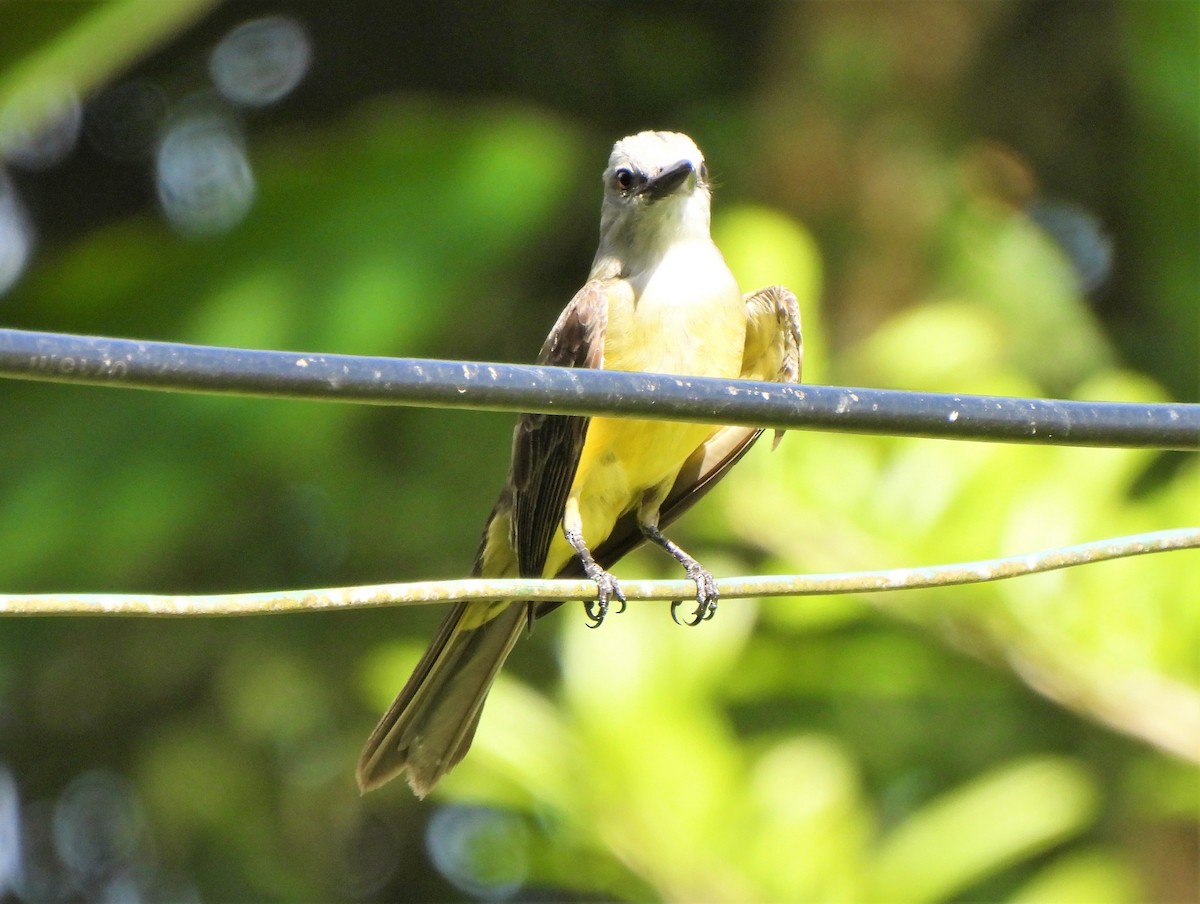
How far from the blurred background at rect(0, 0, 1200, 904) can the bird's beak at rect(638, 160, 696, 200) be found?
1268mm

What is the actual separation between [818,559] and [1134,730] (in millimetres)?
1152

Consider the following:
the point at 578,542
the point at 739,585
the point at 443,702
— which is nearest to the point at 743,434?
the point at 578,542

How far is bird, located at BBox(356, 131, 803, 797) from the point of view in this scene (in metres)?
4.32

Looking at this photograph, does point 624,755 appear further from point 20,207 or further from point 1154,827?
point 20,207

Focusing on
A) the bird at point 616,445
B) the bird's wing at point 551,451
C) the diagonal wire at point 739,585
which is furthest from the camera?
the bird's wing at point 551,451

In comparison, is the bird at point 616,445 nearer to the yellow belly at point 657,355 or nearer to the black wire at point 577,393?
the yellow belly at point 657,355

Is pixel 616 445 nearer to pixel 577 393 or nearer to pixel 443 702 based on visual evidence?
pixel 443 702

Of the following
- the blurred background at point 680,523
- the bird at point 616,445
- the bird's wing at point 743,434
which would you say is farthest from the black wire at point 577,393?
the blurred background at point 680,523

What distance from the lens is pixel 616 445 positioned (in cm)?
466

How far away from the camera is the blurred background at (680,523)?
5.70 metres

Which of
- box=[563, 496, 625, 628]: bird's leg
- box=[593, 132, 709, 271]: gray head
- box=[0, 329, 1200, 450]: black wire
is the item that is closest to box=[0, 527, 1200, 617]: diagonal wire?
box=[0, 329, 1200, 450]: black wire

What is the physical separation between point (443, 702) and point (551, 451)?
28.3 inches

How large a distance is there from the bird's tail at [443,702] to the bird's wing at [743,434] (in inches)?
19.3

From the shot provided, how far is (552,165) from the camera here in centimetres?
694
